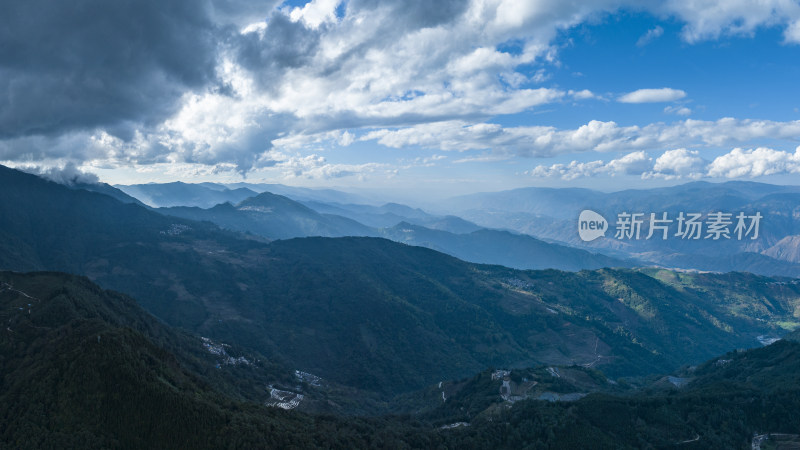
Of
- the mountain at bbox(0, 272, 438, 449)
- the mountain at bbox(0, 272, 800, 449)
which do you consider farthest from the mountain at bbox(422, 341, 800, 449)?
the mountain at bbox(0, 272, 438, 449)

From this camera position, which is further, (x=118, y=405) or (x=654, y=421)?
(x=654, y=421)

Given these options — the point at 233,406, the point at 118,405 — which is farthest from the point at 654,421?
the point at 118,405

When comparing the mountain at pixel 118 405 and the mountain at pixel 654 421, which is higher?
the mountain at pixel 118 405

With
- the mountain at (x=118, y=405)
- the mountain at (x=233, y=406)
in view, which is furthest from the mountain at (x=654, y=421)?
the mountain at (x=118, y=405)

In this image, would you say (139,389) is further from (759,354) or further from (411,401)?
(759,354)

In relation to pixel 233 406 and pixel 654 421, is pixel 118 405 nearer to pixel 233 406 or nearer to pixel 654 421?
pixel 233 406

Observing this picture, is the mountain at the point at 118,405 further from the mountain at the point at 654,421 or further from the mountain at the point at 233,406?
the mountain at the point at 654,421

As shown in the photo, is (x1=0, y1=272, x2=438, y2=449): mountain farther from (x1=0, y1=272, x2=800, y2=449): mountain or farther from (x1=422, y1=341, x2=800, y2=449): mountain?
(x1=422, y1=341, x2=800, y2=449): mountain

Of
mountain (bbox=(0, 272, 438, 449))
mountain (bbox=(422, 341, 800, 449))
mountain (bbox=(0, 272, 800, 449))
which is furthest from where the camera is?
mountain (bbox=(422, 341, 800, 449))

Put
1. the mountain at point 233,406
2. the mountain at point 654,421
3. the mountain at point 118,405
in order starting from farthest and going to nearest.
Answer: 1. the mountain at point 654,421
2. the mountain at point 233,406
3. the mountain at point 118,405

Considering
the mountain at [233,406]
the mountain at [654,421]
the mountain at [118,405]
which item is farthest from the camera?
the mountain at [654,421]

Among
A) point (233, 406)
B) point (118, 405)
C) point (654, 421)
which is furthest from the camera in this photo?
point (654, 421)
